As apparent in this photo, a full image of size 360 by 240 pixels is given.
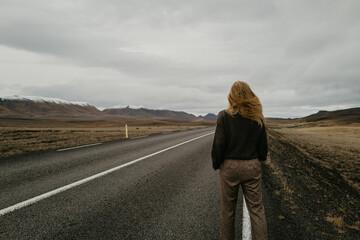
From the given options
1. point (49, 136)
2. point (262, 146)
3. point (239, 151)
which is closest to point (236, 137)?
point (239, 151)

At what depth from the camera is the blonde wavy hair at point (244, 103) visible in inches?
101

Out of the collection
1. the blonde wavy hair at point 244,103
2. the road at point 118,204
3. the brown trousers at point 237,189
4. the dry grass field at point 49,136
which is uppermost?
the blonde wavy hair at point 244,103

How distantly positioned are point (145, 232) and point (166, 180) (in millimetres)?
2534

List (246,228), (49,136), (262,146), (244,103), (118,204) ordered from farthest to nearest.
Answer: (49,136)
(118,204)
(246,228)
(262,146)
(244,103)

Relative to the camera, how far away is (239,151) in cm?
262

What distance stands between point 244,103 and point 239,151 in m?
0.63

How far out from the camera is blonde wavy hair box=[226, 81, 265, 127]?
2.57 metres

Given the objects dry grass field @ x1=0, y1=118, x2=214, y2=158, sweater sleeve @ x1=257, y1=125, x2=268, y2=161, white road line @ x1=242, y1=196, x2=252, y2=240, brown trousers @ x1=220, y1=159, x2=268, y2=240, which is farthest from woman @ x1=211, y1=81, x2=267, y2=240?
dry grass field @ x1=0, y1=118, x2=214, y2=158

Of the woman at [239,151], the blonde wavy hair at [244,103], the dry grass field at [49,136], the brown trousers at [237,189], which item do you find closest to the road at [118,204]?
the brown trousers at [237,189]

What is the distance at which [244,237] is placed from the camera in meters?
2.95

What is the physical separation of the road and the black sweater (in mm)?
1356

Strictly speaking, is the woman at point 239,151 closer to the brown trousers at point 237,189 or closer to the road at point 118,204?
the brown trousers at point 237,189

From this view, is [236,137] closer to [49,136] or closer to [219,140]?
[219,140]

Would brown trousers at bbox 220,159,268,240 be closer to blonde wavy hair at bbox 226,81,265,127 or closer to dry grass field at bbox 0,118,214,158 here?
blonde wavy hair at bbox 226,81,265,127
